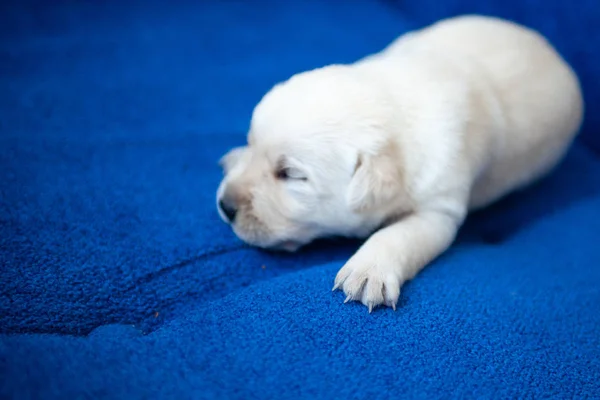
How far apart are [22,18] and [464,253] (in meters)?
2.95

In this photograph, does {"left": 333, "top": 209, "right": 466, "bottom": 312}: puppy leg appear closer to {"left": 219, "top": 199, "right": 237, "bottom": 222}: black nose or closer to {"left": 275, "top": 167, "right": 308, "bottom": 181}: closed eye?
{"left": 275, "top": 167, "right": 308, "bottom": 181}: closed eye

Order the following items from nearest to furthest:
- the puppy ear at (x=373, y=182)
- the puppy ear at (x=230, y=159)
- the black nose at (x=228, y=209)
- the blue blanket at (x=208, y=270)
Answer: the blue blanket at (x=208, y=270) < the puppy ear at (x=373, y=182) < the black nose at (x=228, y=209) < the puppy ear at (x=230, y=159)

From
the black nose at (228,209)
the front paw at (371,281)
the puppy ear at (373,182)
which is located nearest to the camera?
the front paw at (371,281)

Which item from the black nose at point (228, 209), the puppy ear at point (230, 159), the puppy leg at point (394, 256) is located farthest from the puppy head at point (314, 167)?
the puppy ear at point (230, 159)

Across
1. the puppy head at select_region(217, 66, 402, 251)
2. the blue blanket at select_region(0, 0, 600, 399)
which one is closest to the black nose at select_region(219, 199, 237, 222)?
the puppy head at select_region(217, 66, 402, 251)

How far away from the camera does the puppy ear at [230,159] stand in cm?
239

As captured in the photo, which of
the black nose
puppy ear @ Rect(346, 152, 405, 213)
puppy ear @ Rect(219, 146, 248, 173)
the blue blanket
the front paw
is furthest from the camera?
puppy ear @ Rect(219, 146, 248, 173)

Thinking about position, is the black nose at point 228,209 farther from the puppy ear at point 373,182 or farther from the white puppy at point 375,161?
the puppy ear at point 373,182

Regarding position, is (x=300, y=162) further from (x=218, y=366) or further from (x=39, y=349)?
(x=39, y=349)

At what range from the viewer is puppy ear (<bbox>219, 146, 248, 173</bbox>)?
2393mm

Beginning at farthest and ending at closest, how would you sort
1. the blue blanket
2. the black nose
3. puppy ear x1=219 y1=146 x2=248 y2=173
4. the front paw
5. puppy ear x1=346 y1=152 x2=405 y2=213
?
puppy ear x1=219 y1=146 x2=248 y2=173
the black nose
puppy ear x1=346 y1=152 x2=405 y2=213
the front paw
the blue blanket

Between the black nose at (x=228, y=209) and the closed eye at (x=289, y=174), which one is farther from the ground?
the closed eye at (x=289, y=174)

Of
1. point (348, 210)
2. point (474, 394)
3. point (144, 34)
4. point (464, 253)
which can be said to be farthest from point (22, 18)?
point (474, 394)

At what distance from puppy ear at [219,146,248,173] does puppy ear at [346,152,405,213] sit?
64cm
